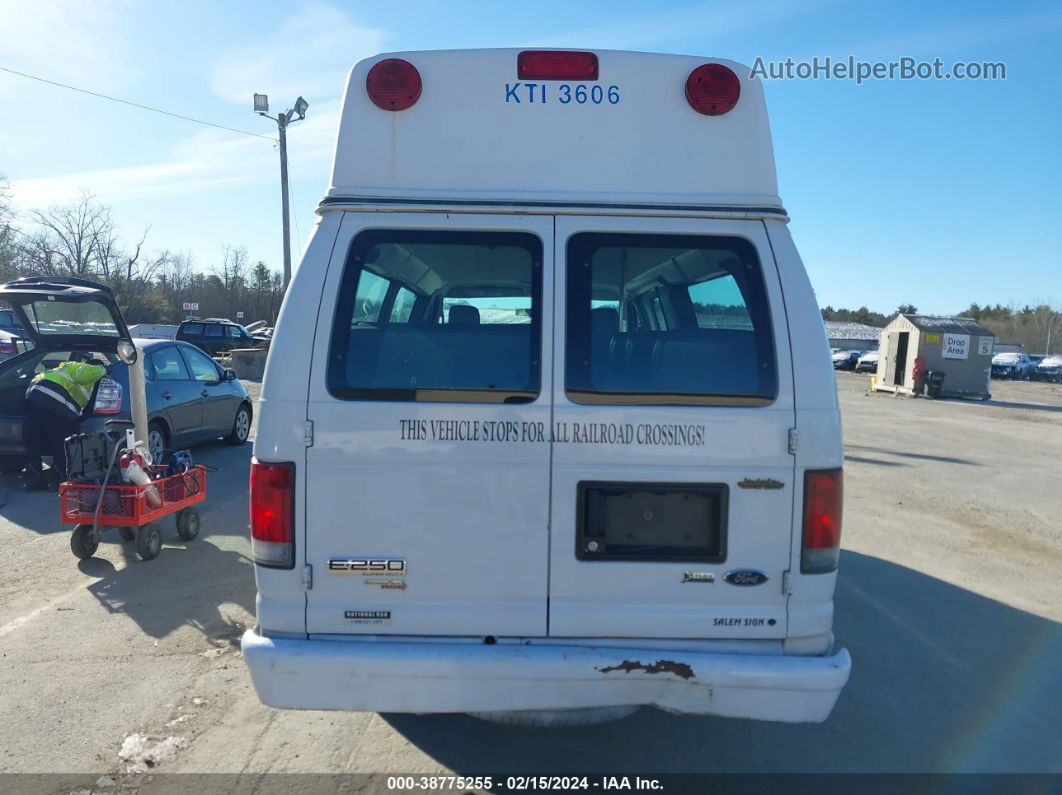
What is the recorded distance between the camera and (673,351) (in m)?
3.00

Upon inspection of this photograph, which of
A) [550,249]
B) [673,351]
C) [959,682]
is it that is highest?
[550,249]

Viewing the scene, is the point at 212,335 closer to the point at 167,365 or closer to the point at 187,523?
→ the point at 167,365

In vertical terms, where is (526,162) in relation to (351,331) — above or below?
above

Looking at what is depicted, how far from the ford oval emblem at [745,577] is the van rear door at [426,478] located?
0.68m

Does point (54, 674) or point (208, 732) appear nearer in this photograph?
point (208, 732)

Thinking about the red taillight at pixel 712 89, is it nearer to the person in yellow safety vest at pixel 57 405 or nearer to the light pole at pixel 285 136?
the person in yellow safety vest at pixel 57 405

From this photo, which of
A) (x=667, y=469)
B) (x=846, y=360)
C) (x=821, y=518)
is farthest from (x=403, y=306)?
(x=846, y=360)

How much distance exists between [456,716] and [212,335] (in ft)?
107

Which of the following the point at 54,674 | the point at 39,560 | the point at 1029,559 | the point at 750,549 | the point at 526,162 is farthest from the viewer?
the point at 1029,559

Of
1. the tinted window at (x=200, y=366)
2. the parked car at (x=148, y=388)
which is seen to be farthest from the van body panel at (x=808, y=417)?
the tinted window at (x=200, y=366)

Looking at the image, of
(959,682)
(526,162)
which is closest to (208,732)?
(526,162)

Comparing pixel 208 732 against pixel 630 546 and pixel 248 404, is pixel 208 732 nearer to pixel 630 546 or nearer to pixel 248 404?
pixel 630 546

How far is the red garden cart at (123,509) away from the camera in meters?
5.85

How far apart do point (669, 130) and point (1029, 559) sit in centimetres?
580
